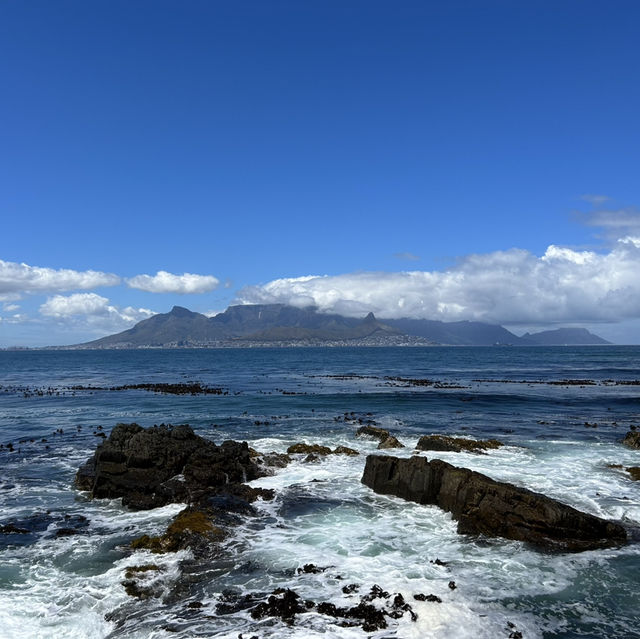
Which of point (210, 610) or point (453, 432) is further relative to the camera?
point (453, 432)

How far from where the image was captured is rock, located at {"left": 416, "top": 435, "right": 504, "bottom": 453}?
3469 cm

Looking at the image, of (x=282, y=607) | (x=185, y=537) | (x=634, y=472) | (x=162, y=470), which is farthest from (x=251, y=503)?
(x=634, y=472)

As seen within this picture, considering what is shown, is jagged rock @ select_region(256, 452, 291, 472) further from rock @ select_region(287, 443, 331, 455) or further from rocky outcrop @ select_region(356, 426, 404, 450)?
rocky outcrop @ select_region(356, 426, 404, 450)

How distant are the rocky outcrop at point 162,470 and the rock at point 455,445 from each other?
41.8 ft

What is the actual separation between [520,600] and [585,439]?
28.9 m

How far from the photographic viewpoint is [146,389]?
82.7m

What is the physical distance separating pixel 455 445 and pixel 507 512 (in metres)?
15.8

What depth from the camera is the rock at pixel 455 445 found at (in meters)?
34.7

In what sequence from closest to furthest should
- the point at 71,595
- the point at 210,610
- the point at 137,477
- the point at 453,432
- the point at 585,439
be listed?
the point at 210,610
the point at 71,595
the point at 137,477
the point at 585,439
the point at 453,432

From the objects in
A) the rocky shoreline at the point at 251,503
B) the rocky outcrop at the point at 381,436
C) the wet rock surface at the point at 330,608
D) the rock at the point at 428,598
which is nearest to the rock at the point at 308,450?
the rocky shoreline at the point at 251,503

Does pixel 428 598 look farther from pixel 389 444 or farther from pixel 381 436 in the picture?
pixel 381 436

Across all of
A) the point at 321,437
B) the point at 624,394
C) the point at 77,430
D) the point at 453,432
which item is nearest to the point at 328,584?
the point at 321,437

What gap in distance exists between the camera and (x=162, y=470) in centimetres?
2692

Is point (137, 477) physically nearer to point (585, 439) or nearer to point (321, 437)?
point (321, 437)
